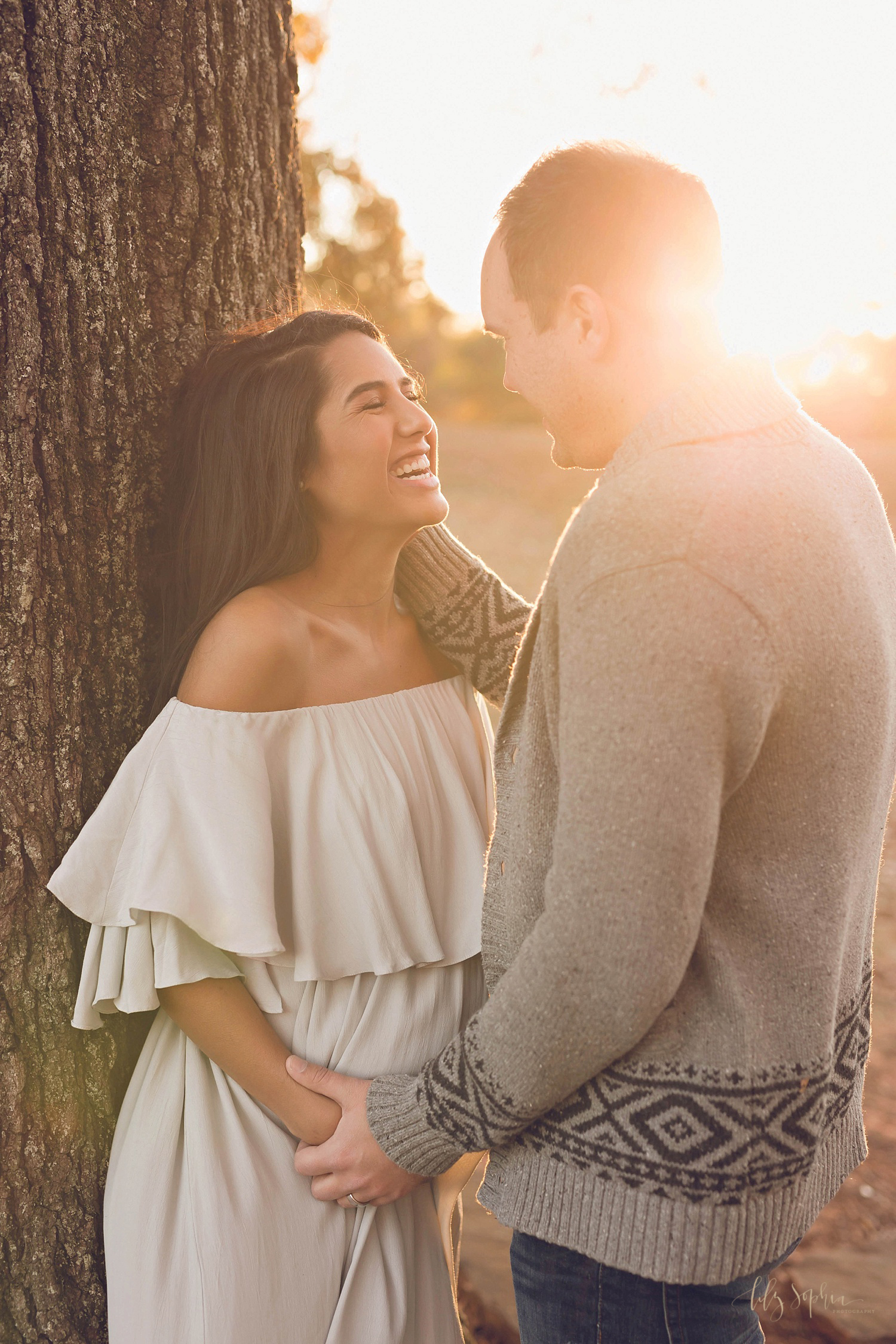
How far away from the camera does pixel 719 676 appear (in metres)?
1.05

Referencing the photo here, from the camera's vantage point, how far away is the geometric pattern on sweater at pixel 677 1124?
3.89ft

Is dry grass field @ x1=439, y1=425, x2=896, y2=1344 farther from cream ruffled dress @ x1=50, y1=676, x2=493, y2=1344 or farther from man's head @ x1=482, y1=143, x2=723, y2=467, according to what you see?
man's head @ x1=482, y1=143, x2=723, y2=467

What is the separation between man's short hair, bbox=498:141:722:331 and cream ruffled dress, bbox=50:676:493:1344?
33.2 inches

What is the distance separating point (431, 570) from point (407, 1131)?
1.19 metres

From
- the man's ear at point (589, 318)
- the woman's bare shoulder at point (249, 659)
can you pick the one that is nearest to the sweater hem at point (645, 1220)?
the woman's bare shoulder at point (249, 659)

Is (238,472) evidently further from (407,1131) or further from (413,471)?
(407,1131)

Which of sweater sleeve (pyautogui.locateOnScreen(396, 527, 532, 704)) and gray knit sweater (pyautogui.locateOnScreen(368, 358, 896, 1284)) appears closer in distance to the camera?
gray knit sweater (pyautogui.locateOnScreen(368, 358, 896, 1284))

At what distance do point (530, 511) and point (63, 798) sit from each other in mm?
13430

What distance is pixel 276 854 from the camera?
171 centimetres

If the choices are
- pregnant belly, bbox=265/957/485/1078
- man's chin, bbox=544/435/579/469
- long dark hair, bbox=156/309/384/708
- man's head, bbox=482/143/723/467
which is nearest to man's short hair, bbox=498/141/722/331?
man's head, bbox=482/143/723/467

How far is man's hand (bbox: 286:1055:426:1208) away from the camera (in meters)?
1.51

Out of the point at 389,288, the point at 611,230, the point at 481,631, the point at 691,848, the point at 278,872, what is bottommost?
the point at 278,872

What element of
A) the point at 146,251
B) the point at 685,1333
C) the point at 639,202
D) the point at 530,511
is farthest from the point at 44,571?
the point at 530,511

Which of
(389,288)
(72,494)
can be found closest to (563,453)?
(72,494)
